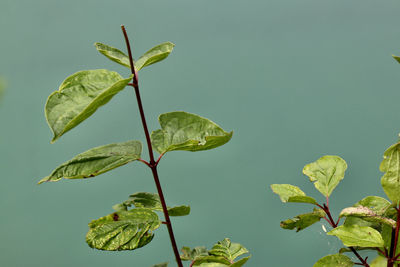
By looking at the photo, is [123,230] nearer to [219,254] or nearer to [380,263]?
[219,254]

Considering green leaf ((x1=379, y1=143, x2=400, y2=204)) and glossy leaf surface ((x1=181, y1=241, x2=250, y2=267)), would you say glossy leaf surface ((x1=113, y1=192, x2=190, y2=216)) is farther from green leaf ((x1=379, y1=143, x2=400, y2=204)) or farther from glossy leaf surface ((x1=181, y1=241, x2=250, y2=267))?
green leaf ((x1=379, y1=143, x2=400, y2=204))

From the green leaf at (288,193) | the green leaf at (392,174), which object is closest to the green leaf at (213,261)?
the green leaf at (288,193)

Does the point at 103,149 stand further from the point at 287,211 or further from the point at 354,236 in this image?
the point at 287,211

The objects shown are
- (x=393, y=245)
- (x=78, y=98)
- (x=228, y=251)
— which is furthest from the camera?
(x=228, y=251)

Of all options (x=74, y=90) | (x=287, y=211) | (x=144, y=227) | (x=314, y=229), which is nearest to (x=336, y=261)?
(x=144, y=227)

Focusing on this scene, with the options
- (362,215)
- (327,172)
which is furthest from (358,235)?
(327,172)

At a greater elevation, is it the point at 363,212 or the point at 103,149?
the point at 103,149
